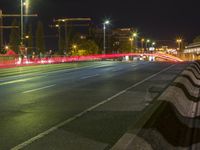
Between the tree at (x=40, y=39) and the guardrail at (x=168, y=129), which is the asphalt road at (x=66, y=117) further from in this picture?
the tree at (x=40, y=39)

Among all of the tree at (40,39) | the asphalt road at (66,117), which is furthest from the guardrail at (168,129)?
the tree at (40,39)

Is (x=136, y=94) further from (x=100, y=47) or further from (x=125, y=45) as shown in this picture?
(x=125, y=45)

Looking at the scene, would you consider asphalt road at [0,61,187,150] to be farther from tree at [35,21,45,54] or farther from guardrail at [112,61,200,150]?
tree at [35,21,45,54]

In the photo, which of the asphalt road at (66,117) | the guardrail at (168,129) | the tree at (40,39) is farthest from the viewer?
the tree at (40,39)

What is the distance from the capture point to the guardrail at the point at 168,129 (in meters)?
8.05

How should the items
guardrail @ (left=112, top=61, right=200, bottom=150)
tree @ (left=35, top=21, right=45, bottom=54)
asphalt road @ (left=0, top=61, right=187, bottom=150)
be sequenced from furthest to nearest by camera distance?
tree @ (left=35, top=21, right=45, bottom=54) → asphalt road @ (left=0, top=61, right=187, bottom=150) → guardrail @ (left=112, top=61, right=200, bottom=150)

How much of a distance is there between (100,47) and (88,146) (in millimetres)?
137796

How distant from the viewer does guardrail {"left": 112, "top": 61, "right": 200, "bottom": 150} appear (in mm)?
8055

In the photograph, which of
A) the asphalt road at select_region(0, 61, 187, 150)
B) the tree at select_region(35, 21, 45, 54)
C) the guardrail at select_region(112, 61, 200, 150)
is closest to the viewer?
the guardrail at select_region(112, 61, 200, 150)

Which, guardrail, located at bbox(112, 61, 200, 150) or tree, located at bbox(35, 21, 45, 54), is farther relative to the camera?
tree, located at bbox(35, 21, 45, 54)

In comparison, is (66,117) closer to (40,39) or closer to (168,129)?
(168,129)

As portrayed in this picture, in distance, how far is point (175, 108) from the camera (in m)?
13.3

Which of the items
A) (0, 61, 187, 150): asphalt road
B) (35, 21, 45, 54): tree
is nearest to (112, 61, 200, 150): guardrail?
(0, 61, 187, 150): asphalt road

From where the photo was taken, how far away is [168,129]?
10617 millimetres
